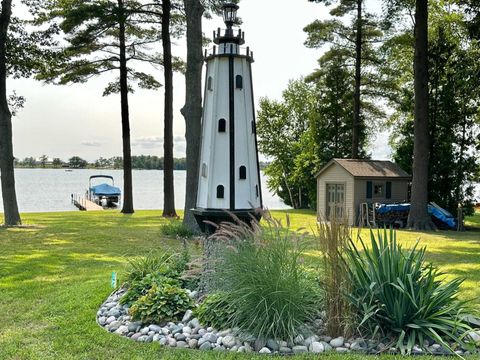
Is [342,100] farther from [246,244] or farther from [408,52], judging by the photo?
[246,244]

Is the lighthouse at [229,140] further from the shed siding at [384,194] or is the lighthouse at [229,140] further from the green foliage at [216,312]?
the shed siding at [384,194]

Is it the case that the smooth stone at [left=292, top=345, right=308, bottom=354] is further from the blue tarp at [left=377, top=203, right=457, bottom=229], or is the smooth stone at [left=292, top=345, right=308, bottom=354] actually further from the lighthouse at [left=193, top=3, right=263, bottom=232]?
the blue tarp at [left=377, top=203, right=457, bottom=229]

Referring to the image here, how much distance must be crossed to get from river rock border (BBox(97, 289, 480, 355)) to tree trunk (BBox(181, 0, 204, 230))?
20.8 ft

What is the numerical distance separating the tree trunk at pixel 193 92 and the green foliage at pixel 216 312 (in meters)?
6.29

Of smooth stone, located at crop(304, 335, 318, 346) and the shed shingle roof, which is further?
the shed shingle roof

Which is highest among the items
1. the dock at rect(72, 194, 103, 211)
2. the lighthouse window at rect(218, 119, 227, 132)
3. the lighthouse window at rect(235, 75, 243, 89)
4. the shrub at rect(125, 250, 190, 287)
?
the lighthouse window at rect(235, 75, 243, 89)

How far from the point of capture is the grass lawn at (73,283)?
331cm

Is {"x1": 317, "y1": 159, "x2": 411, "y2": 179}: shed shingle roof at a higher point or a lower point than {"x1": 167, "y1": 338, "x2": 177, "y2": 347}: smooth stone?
higher


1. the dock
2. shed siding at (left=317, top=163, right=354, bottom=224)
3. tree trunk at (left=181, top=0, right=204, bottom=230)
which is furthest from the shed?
the dock

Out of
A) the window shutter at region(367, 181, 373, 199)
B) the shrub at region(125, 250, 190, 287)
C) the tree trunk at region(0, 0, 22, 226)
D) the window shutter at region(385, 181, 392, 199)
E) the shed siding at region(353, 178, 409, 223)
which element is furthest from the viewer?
the window shutter at region(385, 181, 392, 199)

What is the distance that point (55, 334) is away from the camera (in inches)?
144

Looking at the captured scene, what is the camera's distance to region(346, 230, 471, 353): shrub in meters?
3.35

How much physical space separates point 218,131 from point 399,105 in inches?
634

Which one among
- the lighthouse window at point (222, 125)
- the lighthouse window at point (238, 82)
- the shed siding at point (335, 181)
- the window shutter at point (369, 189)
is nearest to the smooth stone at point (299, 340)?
the lighthouse window at point (222, 125)
